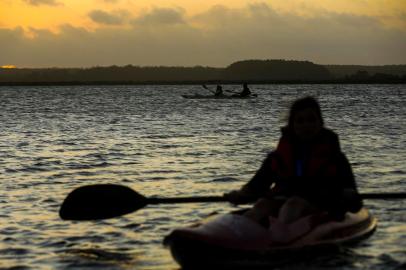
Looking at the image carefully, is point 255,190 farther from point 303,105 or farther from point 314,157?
point 303,105

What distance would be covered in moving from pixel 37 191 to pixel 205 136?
15780 millimetres

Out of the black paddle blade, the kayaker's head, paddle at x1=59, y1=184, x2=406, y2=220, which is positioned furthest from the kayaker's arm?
the black paddle blade

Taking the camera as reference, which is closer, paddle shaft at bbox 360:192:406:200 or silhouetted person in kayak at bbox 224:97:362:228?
silhouetted person in kayak at bbox 224:97:362:228

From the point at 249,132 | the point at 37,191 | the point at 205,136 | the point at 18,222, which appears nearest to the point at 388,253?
the point at 18,222

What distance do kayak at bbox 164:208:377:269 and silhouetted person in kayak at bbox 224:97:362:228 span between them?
214 millimetres

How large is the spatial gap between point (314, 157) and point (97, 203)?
9.68 ft

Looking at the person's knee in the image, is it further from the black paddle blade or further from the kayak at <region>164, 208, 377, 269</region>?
the black paddle blade

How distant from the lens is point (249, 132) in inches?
1302

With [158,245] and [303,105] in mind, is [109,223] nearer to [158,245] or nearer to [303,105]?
[158,245]

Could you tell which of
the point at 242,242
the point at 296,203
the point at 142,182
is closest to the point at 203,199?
the point at 296,203

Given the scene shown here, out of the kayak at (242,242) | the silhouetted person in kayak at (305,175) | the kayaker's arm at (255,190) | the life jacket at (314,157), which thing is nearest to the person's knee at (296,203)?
the silhouetted person in kayak at (305,175)

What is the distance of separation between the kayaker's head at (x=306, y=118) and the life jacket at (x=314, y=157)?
10cm

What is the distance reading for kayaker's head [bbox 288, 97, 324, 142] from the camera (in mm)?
8227

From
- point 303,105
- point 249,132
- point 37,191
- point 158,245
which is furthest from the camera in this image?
point 249,132
